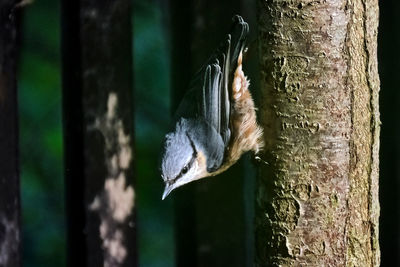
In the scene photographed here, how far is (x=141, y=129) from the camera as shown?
3.54 m

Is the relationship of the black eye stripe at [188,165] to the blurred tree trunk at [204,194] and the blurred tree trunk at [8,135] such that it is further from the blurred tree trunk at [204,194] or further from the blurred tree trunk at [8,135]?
the blurred tree trunk at [204,194]

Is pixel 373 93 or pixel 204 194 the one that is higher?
pixel 373 93

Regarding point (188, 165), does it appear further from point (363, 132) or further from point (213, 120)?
point (363, 132)

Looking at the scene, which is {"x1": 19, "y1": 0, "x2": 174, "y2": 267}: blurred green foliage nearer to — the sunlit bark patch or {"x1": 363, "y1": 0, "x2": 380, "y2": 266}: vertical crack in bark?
the sunlit bark patch

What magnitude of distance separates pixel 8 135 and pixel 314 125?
3.97 feet

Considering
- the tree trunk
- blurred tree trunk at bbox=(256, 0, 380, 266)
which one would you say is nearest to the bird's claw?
blurred tree trunk at bbox=(256, 0, 380, 266)

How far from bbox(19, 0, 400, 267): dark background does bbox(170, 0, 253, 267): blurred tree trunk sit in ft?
0.15

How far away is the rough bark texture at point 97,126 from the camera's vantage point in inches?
107

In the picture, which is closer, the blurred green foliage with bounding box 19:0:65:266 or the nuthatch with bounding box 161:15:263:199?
the nuthatch with bounding box 161:15:263:199

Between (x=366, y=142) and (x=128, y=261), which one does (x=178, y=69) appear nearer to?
(x=128, y=261)

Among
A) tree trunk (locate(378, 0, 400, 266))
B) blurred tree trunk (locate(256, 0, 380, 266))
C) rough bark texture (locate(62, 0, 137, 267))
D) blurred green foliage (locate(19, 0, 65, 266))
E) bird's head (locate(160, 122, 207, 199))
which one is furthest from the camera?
tree trunk (locate(378, 0, 400, 266))

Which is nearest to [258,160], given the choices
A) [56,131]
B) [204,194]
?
[204,194]

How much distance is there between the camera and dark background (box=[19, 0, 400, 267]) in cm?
338

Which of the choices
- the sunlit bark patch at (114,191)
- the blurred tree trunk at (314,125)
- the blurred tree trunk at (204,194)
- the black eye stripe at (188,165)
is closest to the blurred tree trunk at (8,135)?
the sunlit bark patch at (114,191)
